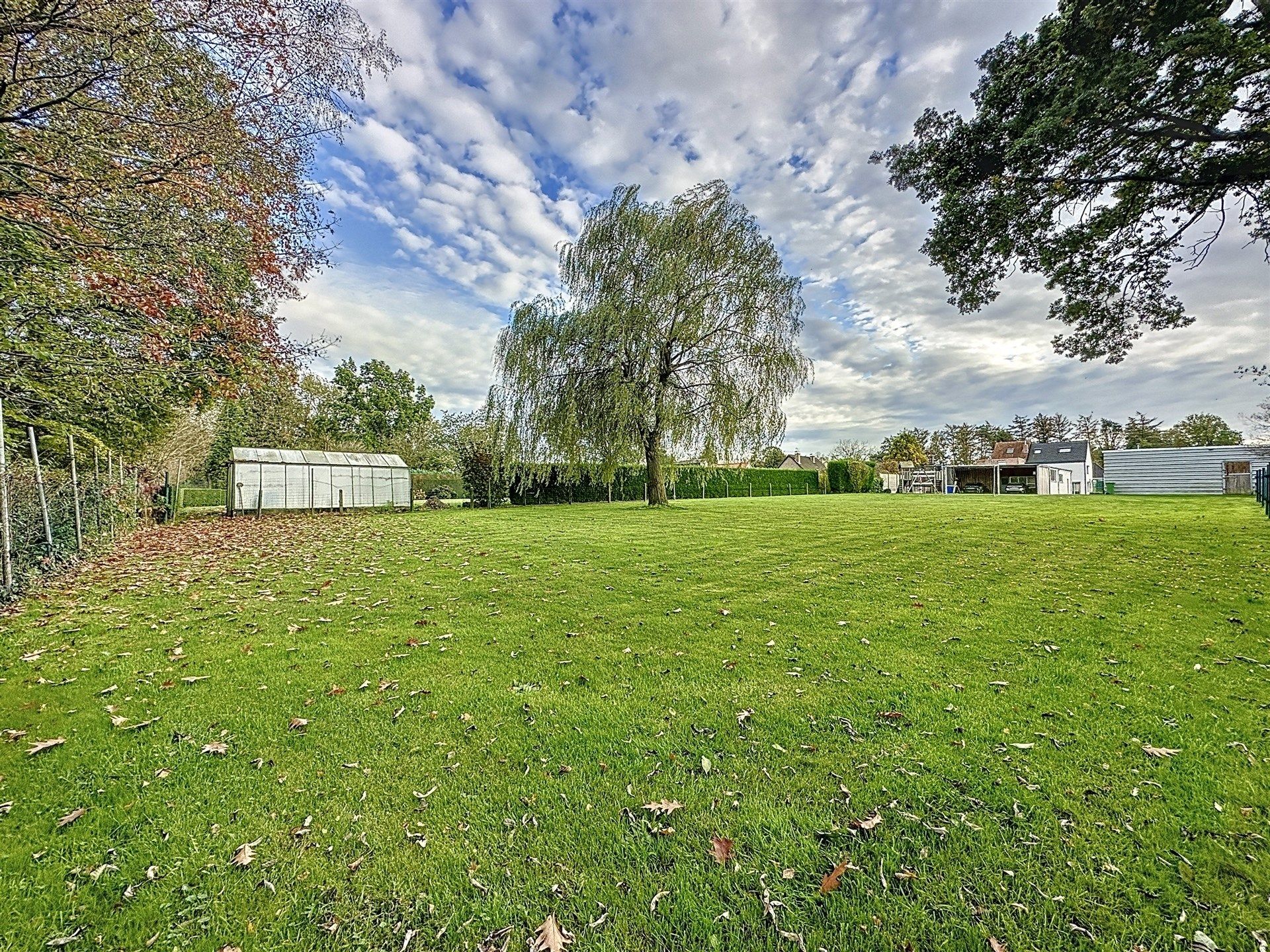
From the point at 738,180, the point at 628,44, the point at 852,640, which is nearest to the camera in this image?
the point at 852,640

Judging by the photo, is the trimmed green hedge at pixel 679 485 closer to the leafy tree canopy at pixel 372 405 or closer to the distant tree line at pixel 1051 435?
the distant tree line at pixel 1051 435

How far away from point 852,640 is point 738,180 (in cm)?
1581

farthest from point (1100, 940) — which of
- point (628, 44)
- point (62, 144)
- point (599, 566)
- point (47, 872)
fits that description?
point (628, 44)

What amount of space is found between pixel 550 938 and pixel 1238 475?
36858mm

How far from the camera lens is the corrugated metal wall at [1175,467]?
77.7 feet

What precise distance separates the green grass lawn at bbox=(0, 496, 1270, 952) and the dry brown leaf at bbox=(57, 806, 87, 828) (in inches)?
1.1

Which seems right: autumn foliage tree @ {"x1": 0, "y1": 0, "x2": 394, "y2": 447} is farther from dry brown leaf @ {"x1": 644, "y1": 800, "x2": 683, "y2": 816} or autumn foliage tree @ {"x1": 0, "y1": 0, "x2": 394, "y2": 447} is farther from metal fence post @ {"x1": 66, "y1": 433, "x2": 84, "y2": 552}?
dry brown leaf @ {"x1": 644, "y1": 800, "x2": 683, "y2": 816}

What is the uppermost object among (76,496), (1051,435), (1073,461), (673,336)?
(673,336)

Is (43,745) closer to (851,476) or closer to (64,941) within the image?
(64,941)

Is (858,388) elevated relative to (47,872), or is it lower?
elevated

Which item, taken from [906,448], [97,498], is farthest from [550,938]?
[906,448]

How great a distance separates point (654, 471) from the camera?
17.0m

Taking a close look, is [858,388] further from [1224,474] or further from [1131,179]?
[1131,179]

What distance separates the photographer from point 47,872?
185 cm
